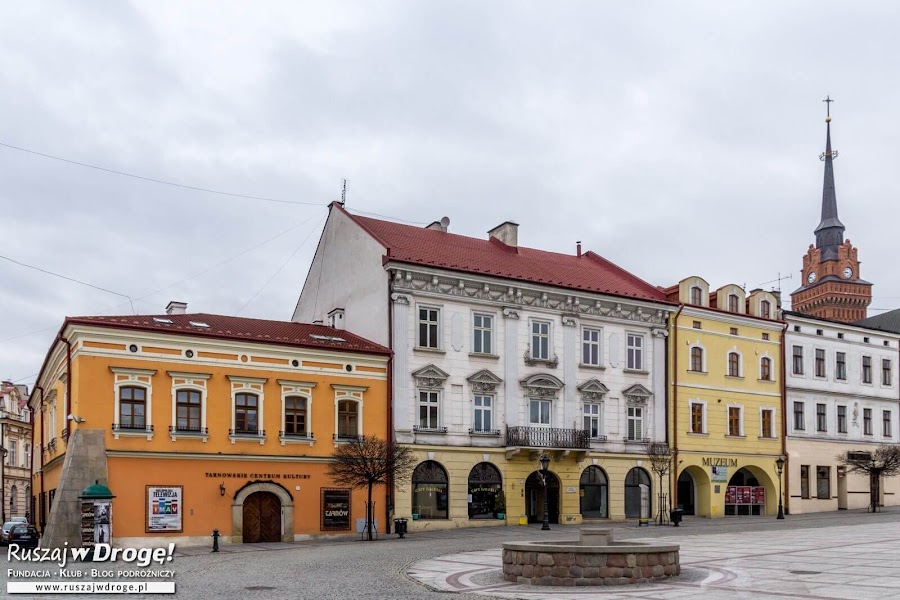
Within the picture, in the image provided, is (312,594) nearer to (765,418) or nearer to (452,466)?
(452,466)

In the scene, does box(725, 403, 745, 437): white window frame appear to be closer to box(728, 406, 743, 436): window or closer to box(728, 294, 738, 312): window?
box(728, 406, 743, 436): window

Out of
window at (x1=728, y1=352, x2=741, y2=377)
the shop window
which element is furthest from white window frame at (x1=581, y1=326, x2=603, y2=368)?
the shop window

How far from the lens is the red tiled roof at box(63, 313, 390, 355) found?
105 ft

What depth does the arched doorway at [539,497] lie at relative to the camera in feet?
133

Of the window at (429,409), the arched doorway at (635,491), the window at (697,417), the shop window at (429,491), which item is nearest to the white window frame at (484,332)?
the window at (429,409)

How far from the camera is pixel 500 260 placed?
42688mm

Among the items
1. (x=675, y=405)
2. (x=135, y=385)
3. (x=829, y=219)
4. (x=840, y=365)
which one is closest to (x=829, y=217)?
(x=829, y=219)

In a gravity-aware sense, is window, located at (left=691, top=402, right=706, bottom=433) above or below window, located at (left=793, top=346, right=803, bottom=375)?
below

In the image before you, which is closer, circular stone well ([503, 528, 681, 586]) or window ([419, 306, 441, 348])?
circular stone well ([503, 528, 681, 586])

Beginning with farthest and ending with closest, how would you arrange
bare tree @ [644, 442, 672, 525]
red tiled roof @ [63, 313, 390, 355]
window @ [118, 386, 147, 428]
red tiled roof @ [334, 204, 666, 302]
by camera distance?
bare tree @ [644, 442, 672, 525], red tiled roof @ [334, 204, 666, 302], red tiled roof @ [63, 313, 390, 355], window @ [118, 386, 147, 428]

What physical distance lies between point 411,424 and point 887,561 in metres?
19.5

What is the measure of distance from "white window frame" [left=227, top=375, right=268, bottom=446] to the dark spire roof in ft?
271

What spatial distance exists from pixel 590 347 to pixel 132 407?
19.8m

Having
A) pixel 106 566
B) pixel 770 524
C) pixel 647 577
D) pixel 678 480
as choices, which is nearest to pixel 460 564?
pixel 647 577
